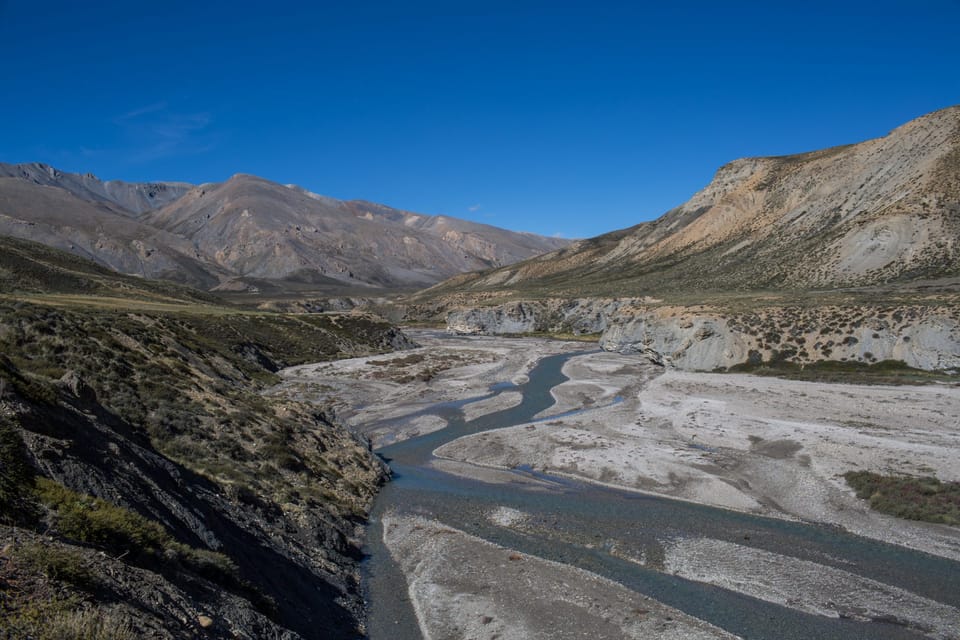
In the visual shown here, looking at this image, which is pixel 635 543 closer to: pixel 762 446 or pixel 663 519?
pixel 663 519

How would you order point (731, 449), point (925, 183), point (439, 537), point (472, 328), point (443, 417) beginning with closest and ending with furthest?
point (439, 537) < point (731, 449) < point (443, 417) < point (925, 183) < point (472, 328)

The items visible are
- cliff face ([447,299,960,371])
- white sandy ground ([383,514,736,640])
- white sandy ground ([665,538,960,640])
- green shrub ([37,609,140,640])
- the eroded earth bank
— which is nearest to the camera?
green shrub ([37,609,140,640])

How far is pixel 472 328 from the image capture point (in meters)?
133

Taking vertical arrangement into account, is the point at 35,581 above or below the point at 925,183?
below

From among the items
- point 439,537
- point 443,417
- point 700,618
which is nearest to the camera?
point 700,618

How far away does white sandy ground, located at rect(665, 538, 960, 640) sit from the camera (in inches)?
619

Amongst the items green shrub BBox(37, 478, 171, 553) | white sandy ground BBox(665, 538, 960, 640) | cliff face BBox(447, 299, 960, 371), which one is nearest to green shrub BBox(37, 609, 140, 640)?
green shrub BBox(37, 478, 171, 553)

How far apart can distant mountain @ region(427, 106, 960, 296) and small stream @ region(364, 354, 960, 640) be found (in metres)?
69.2

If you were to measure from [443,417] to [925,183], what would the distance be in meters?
88.9

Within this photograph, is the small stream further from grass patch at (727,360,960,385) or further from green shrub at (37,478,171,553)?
grass patch at (727,360,960,385)

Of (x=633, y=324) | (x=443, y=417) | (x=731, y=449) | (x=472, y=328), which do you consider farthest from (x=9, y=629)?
(x=472, y=328)

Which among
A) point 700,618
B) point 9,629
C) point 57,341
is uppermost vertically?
point 57,341

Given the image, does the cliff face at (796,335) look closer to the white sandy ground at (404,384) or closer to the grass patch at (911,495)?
the white sandy ground at (404,384)

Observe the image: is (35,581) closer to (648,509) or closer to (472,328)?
(648,509)
